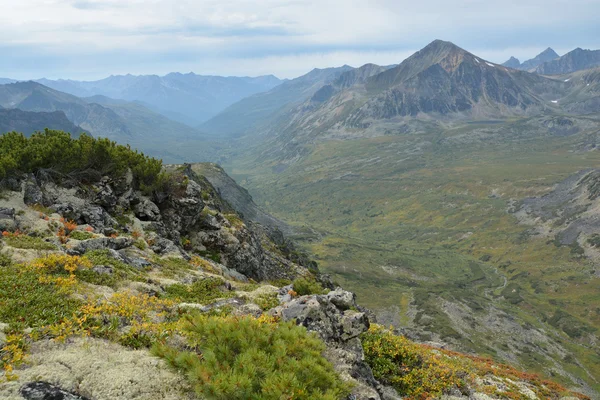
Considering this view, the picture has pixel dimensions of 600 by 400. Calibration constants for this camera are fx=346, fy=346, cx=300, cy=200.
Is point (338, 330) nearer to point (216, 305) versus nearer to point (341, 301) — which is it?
point (341, 301)

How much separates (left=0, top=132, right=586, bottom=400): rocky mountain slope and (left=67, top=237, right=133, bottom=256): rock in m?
0.10

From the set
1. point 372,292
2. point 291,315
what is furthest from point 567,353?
point 291,315

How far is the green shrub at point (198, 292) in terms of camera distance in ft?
65.3

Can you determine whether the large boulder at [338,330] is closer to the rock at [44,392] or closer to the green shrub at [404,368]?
the green shrub at [404,368]

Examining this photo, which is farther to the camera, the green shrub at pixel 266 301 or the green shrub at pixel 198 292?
the green shrub at pixel 198 292

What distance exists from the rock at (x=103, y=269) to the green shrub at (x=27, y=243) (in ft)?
12.7

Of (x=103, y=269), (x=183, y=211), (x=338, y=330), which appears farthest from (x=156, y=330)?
(x=183, y=211)

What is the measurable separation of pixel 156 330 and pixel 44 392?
4.34 m

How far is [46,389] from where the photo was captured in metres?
9.57

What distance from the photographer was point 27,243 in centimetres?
2084

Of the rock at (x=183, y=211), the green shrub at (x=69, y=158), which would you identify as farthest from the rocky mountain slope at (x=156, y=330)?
the rock at (x=183, y=211)

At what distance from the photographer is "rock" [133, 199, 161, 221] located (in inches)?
1539

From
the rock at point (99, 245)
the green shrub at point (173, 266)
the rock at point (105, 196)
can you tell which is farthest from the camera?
the rock at point (105, 196)

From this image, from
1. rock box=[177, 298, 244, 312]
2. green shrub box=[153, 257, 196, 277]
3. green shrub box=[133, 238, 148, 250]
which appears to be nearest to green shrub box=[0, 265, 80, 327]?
rock box=[177, 298, 244, 312]
